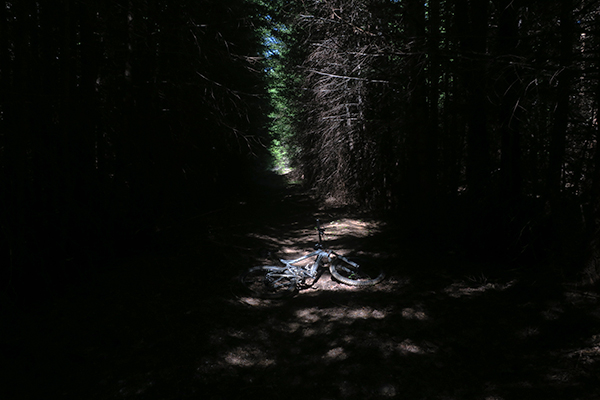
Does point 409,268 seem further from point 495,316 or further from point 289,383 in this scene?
point 289,383

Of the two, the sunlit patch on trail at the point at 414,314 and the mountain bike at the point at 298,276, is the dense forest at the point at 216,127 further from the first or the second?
the sunlit patch on trail at the point at 414,314

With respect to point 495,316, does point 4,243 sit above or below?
above

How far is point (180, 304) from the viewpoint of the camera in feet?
17.2

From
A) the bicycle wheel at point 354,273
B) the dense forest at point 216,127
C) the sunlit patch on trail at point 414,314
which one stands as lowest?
the sunlit patch on trail at point 414,314

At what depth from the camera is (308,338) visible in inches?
187

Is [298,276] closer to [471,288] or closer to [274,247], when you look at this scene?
[274,247]

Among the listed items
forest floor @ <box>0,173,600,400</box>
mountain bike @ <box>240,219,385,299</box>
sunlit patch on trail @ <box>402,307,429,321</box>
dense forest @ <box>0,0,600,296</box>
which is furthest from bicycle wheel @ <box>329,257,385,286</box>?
dense forest @ <box>0,0,600,296</box>

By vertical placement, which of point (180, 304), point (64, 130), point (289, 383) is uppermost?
point (64, 130)

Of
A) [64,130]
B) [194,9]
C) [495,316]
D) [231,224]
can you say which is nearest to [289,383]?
[495,316]

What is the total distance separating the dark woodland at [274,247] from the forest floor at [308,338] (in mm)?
29

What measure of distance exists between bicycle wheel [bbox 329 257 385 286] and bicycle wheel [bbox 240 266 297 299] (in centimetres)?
88

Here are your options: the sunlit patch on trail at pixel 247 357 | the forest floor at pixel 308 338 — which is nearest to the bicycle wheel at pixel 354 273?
the forest floor at pixel 308 338

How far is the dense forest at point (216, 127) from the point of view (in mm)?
4371

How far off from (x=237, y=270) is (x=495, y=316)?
4.68m
